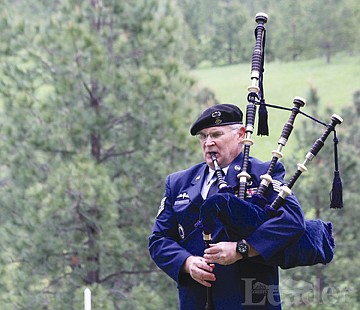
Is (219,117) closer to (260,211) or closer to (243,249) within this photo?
(260,211)

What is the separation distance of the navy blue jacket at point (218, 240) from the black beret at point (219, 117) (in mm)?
A: 152

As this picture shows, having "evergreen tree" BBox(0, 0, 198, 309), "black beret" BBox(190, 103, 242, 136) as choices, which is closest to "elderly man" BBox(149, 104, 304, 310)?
"black beret" BBox(190, 103, 242, 136)

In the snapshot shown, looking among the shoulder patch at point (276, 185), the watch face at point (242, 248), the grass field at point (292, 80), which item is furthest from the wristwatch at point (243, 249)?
the grass field at point (292, 80)

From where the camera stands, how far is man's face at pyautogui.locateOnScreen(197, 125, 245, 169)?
297 cm

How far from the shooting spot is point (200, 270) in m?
2.86

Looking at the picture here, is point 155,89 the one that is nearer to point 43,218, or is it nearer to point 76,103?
point 76,103

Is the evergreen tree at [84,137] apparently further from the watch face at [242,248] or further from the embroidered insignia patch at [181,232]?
the watch face at [242,248]

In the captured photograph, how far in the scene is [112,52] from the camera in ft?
34.1

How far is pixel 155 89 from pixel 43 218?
2130mm

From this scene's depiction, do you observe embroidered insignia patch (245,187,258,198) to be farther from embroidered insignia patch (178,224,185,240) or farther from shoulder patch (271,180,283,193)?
embroidered insignia patch (178,224,185,240)

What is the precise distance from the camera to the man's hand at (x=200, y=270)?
2850mm

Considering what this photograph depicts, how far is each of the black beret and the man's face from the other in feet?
0.07

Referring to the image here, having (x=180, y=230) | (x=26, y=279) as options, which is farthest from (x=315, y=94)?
(x=180, y=230)

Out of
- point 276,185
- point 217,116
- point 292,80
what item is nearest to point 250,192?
point 276,185
